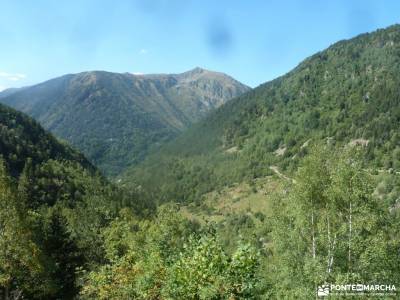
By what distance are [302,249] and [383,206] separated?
866 cm

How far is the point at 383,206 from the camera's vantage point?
124 ft

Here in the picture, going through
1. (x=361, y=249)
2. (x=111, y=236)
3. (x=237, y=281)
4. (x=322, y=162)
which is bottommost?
(x=111, y=236)

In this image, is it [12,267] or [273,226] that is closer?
[12,267]

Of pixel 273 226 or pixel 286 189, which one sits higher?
pixel 286 189

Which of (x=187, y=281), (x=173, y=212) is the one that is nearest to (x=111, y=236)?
(x=173, y=212)

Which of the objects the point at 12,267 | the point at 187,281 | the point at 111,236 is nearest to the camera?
the point at 187,281

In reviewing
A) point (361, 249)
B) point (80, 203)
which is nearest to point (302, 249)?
point (361, 249)

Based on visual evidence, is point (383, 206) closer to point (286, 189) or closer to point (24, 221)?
point (286, 189)

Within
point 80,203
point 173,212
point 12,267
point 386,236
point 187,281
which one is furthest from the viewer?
point 80,203

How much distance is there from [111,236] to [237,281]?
3263 inches

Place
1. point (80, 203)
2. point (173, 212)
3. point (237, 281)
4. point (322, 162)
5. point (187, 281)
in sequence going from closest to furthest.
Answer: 1. point (237, 281)
2. point (187, 281)
3. point (322, 162)
4. point (173, 212)
5. point (80, 203)

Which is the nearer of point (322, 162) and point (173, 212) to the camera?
point (322, 162)

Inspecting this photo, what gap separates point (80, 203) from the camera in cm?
19950

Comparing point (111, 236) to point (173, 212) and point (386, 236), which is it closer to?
point (173, 212)
